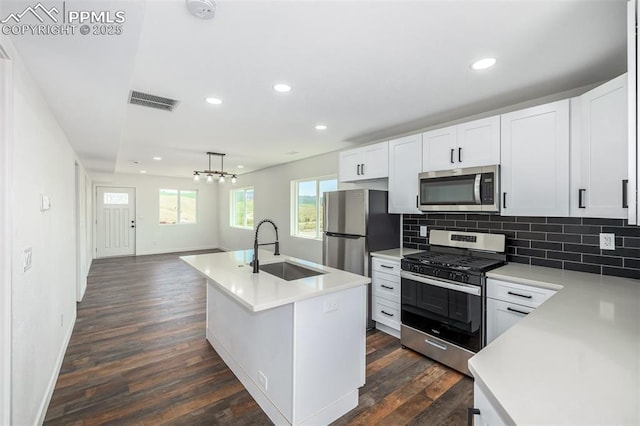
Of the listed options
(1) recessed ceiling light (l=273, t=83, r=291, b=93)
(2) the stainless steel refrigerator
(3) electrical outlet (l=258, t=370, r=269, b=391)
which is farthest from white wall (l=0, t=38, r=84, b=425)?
(2) the stainless steel refrigerator

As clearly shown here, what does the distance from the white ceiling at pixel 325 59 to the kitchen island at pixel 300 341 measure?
4.90ft

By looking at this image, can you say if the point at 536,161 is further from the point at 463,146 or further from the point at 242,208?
the point at 242,208

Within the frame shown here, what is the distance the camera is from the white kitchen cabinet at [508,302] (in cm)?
211

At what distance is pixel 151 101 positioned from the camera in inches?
104

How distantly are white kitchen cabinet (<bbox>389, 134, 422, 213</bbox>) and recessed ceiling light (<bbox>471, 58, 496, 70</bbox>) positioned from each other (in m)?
1.14

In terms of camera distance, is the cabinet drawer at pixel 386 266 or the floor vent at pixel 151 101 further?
the cabinet drawer at pixel 386 266

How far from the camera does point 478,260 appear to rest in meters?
2.72

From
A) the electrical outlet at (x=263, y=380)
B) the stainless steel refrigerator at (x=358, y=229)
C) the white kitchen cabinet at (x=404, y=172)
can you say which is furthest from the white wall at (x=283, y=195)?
the electrical outlet at (x=263, y=380)

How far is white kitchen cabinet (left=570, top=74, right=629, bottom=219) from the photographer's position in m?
1.80

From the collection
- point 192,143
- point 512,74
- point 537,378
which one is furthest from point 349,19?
point 192,143

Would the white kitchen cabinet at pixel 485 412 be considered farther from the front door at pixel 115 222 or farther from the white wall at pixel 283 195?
the front door at pixel 115 222

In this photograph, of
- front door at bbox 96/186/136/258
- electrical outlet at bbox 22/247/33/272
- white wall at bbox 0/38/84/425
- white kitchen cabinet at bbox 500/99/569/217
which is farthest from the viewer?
front door at bbox 96/186/136/258

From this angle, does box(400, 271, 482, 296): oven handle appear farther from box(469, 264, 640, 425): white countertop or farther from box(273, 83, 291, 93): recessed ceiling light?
box(273, 83, 291, 93): recessed ceiling light

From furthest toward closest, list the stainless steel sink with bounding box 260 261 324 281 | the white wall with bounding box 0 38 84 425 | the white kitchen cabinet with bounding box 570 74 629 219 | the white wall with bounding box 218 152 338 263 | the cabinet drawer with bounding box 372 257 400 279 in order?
1. the white wall with bounding box 218 152 338 263
2. the cabinet drawer with bounding box 372 257 400 279
3. the stainless steel sink with bounding box 260 261 324 281
4. the white kitchen cabinet with bounding box 570 74 629 219
5. the white wall with bounding box 0 38 84 425
